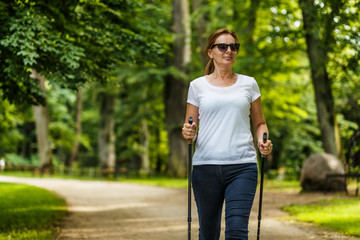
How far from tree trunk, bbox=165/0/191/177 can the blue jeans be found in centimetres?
2147

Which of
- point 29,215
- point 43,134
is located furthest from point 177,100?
point 29,215

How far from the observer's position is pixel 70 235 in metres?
8.09

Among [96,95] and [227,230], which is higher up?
[96,95]

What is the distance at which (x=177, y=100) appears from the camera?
26.5 m

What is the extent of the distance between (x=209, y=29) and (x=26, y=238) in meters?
16.0

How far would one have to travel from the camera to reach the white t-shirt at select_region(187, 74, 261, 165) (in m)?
3.79

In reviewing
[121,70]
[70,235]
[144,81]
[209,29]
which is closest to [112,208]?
[70,235]

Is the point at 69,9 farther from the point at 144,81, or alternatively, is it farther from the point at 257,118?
the point at 144,81

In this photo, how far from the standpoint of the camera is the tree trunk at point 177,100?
25344mm

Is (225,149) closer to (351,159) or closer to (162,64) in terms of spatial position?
(162,64)

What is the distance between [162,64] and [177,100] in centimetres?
1427

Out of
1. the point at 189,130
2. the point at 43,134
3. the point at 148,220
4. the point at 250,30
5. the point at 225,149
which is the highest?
the point at 250,30

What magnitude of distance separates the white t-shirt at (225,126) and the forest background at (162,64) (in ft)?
12.4

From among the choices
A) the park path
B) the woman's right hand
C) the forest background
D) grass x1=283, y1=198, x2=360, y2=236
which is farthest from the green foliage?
the woman's right hand
